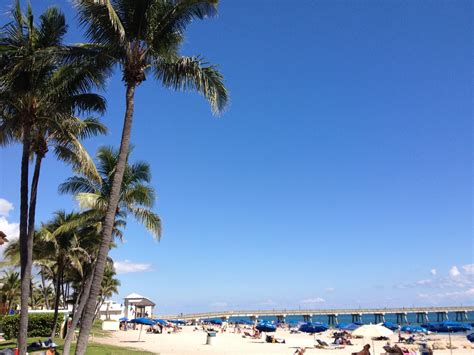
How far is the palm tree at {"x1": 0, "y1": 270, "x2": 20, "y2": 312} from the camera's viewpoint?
44.1 meters

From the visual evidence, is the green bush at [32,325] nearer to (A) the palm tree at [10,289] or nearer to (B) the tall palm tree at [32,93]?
(B) the tall palm tree at [32,93]

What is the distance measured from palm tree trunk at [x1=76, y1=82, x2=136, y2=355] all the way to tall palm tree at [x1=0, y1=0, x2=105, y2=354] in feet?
7.13

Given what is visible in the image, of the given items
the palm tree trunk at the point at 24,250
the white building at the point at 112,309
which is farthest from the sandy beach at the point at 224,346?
the white building at the point at 112,309

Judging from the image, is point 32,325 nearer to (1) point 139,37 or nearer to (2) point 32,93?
(2) point 32,93

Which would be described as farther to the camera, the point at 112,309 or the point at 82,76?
the point at 112,309

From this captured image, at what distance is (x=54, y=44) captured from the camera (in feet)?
38.5

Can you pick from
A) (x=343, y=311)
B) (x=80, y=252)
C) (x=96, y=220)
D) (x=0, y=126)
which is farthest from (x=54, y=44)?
(x=343, y=311)

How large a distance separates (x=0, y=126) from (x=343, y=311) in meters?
121

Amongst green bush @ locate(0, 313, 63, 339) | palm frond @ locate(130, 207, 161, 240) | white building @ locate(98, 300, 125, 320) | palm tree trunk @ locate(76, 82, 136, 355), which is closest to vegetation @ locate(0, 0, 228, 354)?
palm tree trunk @ locate(76, 82, 136, 355)

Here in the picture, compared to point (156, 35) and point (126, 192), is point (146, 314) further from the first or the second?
point (156, 35)

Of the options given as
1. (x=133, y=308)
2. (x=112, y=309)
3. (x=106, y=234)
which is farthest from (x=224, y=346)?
(x=112, y=309)

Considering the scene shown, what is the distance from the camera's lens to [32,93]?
11203mm

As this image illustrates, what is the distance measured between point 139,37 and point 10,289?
4402 cm

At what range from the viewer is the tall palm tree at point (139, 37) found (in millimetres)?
9781
